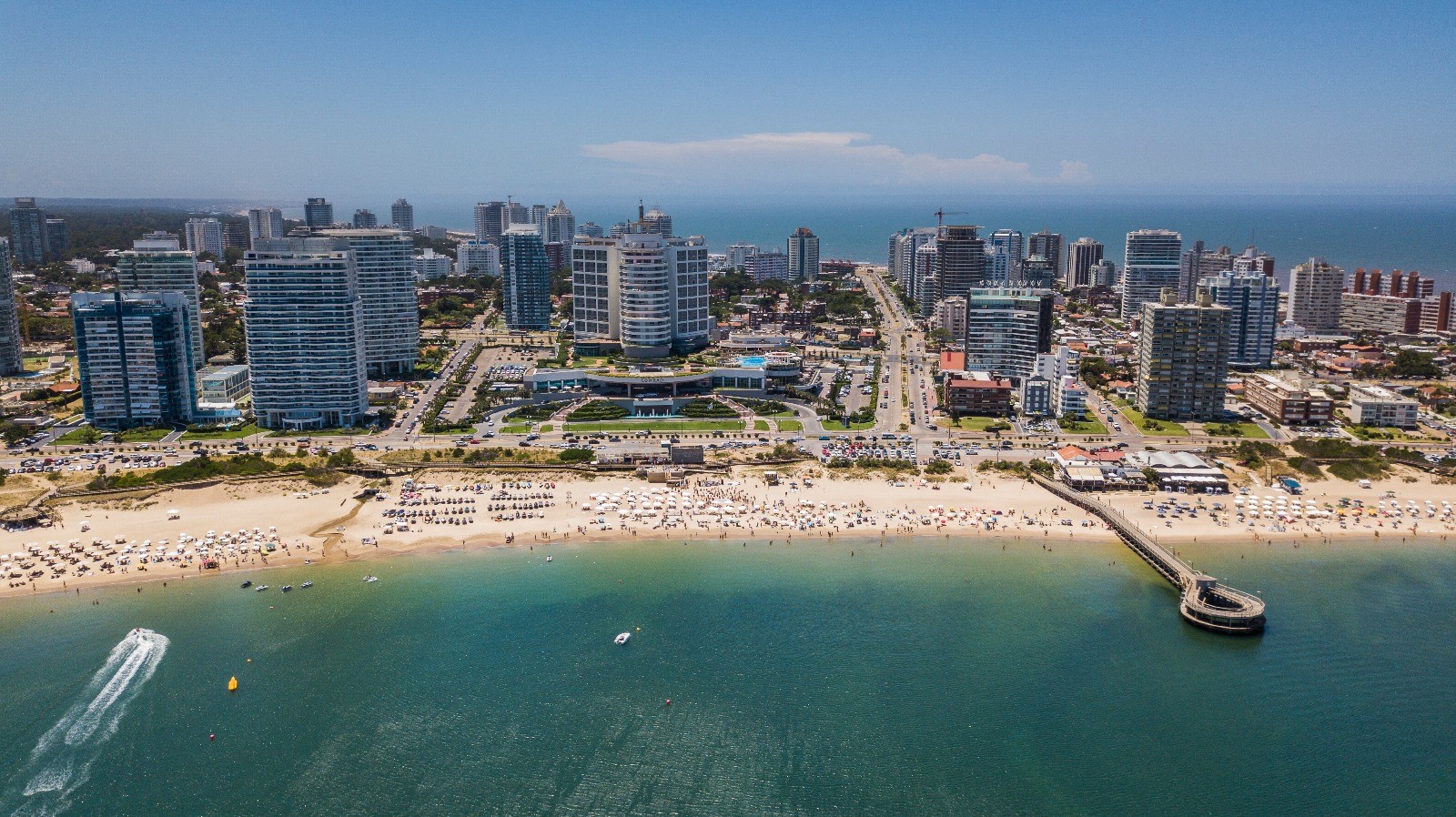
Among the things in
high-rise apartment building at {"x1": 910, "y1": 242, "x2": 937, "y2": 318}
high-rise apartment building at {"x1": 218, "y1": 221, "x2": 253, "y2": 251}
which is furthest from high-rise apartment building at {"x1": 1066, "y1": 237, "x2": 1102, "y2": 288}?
high-rise apartment building at {"x1": 218, "y1": 221, "x2": 253, "y2": 251}

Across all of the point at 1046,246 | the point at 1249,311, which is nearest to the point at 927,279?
the point at 1046,246

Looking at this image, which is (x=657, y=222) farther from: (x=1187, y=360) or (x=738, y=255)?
(x=1187, y=360)

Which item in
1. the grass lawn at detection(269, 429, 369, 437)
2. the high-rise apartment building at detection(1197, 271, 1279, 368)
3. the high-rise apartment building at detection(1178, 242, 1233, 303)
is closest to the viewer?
the grass lawn at detection(269, 429, 369, 437)

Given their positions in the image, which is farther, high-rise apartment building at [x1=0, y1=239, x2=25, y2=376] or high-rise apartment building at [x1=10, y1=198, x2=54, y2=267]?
high-rise apartment building at [x1=10, y1=198, x2=54, y2=267]

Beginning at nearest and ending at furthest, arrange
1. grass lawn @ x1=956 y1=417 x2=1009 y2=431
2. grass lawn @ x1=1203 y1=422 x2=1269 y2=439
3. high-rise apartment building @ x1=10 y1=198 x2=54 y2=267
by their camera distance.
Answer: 1. grass lawn @ x1=1203 y1=422 x2=1269 y2=439
2. grass lawn @ x1=956 y1=417 x2=1009 y2=431
3. high-rise apartment building @ x1=10 y1=198 x2=54 y2=267

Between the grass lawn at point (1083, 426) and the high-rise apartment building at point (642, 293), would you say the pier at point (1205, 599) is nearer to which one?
the grass lawn at point (1083, 426)

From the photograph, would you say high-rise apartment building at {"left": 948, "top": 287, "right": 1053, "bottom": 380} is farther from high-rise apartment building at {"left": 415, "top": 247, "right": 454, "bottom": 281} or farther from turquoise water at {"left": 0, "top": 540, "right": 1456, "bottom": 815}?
high-rise apartment building at {"left": 415, "top": 247, "right": 454, "bottom": 281}
